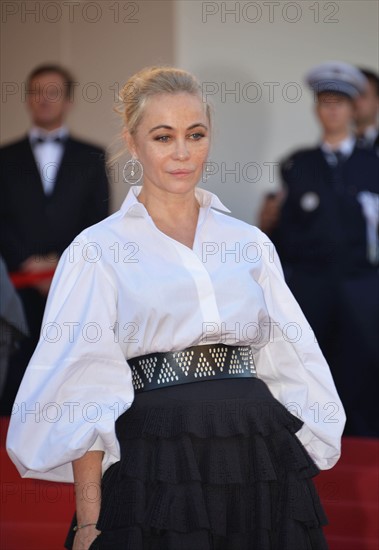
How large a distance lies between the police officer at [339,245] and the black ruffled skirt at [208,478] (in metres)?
2.43

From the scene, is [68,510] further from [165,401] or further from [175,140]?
[175,140]

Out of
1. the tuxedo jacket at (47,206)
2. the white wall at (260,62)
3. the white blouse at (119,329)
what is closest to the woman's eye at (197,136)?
the white blouse at (119,329)

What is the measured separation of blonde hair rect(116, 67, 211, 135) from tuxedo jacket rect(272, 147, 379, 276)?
2.29 metres

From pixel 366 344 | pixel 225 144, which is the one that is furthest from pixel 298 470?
pixel 225 144

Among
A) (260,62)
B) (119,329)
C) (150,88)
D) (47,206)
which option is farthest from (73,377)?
(260,62)

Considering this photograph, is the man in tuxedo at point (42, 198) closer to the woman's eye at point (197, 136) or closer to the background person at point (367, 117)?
the background person at point (367, 117)

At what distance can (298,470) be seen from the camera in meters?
2.41

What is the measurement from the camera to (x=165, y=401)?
239cm

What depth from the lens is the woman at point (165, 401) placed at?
7.64 ft

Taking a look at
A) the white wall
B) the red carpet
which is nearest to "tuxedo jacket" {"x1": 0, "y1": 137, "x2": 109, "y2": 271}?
the white wall

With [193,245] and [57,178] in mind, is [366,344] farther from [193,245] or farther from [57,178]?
[193,245]

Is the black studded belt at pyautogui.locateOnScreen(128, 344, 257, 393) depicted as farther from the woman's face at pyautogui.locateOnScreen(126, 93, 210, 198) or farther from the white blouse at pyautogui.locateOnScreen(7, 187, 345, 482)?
the woman's face at pyautogui.locateOnScreen(126, 93, 210, 198)

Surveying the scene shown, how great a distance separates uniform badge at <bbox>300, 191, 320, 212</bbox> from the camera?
4.89 meters

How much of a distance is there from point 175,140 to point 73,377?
0.64m
